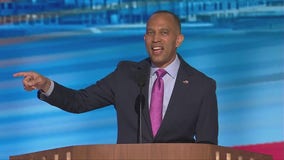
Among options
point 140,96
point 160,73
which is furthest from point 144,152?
point 160,73

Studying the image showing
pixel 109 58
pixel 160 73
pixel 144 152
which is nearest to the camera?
pixel 144 152

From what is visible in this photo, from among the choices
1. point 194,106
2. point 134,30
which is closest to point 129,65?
point 194,106

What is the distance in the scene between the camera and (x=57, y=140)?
18.0 feet

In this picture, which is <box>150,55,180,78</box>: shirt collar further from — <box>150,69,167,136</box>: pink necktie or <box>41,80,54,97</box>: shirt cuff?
<box>41,80,54,97</box>: shirt cuff

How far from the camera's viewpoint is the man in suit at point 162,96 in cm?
409

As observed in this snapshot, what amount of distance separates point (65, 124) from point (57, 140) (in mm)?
123

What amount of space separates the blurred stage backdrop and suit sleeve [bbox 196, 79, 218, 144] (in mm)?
1300

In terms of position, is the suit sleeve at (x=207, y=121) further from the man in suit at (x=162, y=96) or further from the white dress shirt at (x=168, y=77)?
the white dress shirt at (x=168, y=77)

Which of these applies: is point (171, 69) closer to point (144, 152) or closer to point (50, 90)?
point (50, 90)

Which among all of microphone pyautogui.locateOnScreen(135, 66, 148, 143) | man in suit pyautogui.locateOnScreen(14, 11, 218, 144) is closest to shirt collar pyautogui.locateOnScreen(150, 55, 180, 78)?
man in suit pyautogui.locateOnScreen(14, 11, 218, 144)

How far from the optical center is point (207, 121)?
13.6 feet

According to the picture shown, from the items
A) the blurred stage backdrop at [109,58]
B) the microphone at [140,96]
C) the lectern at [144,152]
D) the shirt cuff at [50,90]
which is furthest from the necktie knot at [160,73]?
the blurred stage backdrop at [109,58]

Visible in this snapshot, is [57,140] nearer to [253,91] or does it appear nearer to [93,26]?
[93,26]

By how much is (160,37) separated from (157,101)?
0.34 m
